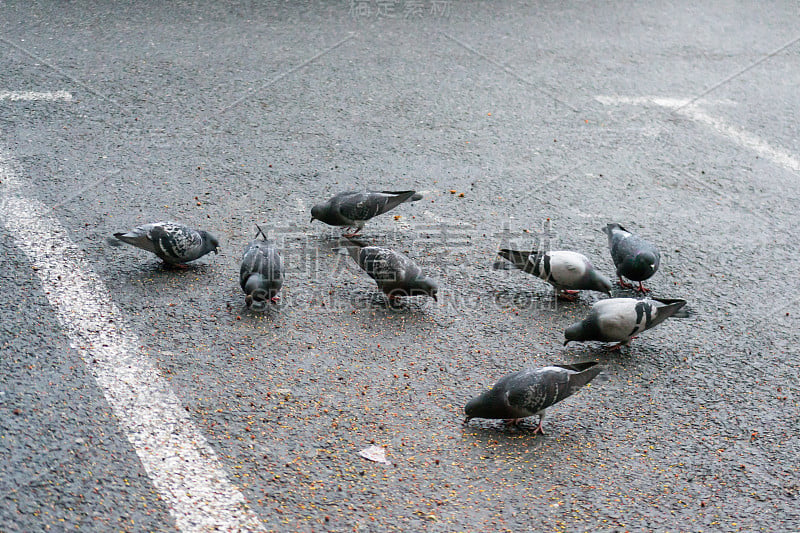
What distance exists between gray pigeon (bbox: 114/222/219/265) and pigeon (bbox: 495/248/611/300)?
165 centimetres

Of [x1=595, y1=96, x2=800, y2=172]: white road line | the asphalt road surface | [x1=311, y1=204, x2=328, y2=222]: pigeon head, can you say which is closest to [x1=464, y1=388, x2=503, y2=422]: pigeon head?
the asphalt road surface

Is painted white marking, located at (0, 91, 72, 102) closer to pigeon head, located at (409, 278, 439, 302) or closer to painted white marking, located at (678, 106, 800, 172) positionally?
pigeon head, located at (409, 278, 439, 302)

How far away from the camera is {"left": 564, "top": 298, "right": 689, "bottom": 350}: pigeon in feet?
11.9

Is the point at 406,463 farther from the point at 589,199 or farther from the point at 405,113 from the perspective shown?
the point at 405,113

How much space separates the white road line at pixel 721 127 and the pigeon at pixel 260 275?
3.91 meters

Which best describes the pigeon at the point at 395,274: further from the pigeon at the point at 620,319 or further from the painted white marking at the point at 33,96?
the painted white marking at the point at 33,96

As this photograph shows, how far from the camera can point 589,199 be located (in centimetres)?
533

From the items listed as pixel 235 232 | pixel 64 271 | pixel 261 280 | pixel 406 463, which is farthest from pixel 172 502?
pixel 235 232

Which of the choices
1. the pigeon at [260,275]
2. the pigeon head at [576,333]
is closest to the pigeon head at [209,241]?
the pigeon at [260,275]

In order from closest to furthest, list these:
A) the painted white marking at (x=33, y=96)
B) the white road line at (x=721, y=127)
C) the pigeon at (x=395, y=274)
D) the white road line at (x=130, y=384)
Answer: the white road line at (x=130, y=384) < the pigeon at (x=395, y=274) < the painted white marking at (x=33, y=96) < the white road line at (x=721, y=127)

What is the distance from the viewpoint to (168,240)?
4.03m

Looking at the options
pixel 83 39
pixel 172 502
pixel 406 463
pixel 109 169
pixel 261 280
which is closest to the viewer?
pixel 172 502

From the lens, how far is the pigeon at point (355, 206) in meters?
4.49

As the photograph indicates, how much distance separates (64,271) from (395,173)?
7.36 ft
